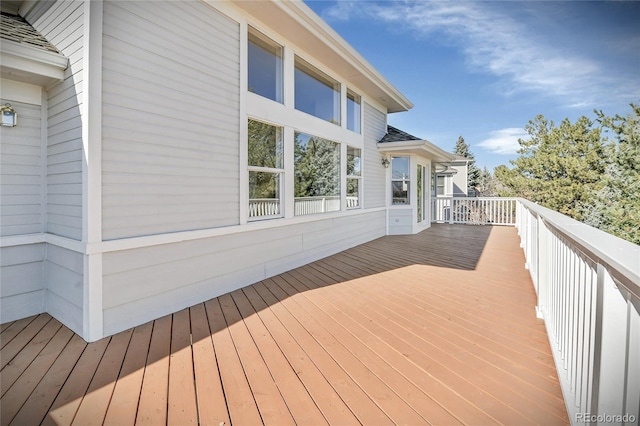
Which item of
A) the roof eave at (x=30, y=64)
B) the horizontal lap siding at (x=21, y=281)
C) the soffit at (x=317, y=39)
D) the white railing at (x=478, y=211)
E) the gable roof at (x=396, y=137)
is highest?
the soffit at (x=317, y=39)

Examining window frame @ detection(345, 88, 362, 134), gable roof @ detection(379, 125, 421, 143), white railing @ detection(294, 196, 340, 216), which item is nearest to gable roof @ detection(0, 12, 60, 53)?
white railing @ detection(294, 196, 340, 216)

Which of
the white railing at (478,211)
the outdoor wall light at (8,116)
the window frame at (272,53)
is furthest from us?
the white railing at (478,211)

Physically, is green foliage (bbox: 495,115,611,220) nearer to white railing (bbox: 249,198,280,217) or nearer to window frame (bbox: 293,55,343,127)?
window frame (bbox: 293,55,343,127)

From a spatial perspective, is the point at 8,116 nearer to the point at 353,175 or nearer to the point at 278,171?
the point at 278,171

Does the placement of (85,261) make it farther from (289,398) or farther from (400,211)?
(400,211)

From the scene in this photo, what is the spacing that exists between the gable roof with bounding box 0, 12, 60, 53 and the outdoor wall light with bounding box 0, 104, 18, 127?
0.66 m

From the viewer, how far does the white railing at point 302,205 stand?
4617 millimetres

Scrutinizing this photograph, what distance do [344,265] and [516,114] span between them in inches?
834

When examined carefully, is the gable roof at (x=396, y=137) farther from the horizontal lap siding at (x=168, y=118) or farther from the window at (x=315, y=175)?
the horizontal lap siding at (x=168, y=118)

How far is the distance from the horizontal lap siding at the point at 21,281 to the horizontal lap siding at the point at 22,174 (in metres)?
0.22

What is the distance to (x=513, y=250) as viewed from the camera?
6.67 metres

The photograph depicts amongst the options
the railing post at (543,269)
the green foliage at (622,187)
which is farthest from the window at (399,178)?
the green foliage at (622,187)

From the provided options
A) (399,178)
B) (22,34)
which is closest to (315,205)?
(399,178)

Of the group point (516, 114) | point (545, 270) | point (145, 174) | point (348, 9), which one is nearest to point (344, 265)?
point (545, 270)
